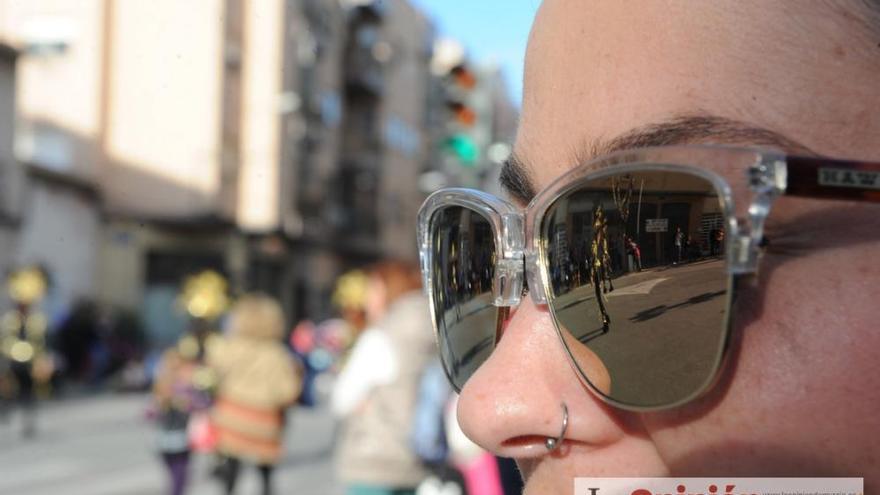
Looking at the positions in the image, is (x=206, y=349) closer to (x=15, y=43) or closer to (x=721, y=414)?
(x=15, y=43)

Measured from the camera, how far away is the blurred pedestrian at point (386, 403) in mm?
4156

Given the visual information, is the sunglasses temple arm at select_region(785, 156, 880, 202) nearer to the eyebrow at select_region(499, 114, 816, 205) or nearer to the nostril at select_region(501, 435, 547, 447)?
the eyebrow at select_region(499, 114, 816, 205)

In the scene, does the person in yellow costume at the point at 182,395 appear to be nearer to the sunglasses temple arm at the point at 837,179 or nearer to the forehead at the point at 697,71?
the forehead at the point at 697,71

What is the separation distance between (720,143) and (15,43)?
1063 mm

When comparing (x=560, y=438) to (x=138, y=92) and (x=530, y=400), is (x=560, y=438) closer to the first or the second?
(x=530, y=400)

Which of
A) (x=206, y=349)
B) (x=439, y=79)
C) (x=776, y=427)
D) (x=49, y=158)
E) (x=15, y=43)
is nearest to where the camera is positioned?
(x=776, y=427)

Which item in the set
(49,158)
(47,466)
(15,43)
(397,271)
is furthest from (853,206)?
(47,466)

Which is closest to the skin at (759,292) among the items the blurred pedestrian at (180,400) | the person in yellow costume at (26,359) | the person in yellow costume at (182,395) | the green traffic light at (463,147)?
the green traffic light at (463,147)

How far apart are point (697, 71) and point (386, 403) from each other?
368 cm

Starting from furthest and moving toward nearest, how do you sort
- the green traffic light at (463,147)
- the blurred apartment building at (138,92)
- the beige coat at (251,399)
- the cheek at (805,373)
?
the beige coat at (251,399) < the green traffic light at (463,147) < the blurred apartment building at (138,92) < the cheek at (805,373)

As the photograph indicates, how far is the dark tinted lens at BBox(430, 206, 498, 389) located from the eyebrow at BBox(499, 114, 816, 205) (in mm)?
169

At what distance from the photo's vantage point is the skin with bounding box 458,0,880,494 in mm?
614

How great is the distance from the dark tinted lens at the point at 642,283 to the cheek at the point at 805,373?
3cm

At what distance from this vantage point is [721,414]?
0.64 metres
